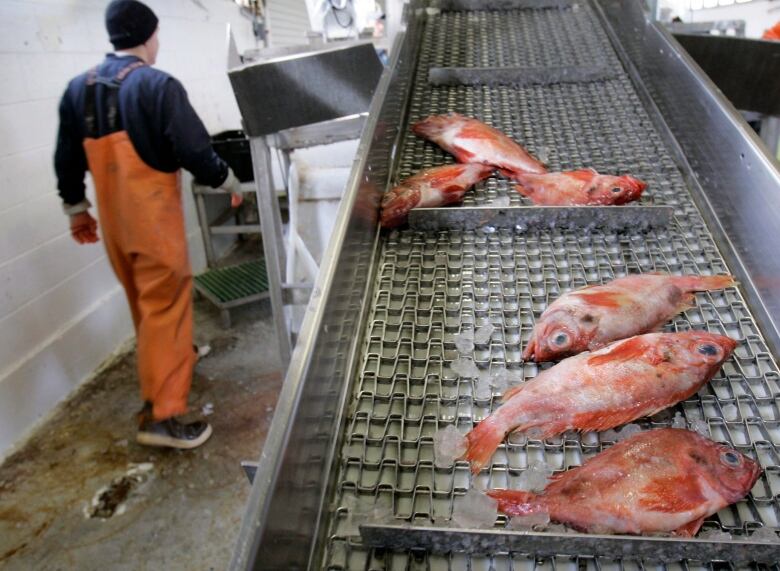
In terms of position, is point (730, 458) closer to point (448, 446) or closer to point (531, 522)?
point (531, 522)

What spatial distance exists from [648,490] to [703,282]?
66 cm

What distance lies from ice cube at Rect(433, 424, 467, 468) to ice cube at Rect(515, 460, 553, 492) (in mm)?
113

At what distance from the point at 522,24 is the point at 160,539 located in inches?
125

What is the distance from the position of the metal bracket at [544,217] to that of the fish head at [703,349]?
518 millimetres

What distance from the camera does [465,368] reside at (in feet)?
3.92

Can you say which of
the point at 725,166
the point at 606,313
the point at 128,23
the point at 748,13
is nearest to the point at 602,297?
the point at 606,313

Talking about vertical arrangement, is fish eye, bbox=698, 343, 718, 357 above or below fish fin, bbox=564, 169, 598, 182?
below

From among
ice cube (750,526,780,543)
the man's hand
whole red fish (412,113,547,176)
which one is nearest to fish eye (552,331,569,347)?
ice cube (750,526,780,543)

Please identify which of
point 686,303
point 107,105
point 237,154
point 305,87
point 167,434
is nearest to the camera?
point 686,303

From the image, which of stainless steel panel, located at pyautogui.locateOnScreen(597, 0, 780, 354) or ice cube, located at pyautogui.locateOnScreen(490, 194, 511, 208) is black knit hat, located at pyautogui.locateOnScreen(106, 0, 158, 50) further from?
stainless steel panel, located at pyautogui.locateOnScreen(597, 0, 780, 354)

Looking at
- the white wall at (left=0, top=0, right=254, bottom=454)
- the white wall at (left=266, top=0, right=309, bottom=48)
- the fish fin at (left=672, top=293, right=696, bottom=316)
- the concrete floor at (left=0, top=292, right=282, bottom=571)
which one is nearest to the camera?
the fish fin at (left=672, top=293, right=696, bottom=316)

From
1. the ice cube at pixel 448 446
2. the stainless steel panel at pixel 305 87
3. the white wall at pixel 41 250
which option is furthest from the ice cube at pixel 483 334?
the white wall at pixel 41 250

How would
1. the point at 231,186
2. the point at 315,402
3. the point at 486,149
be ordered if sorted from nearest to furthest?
the point at 315,402 → the point at 486,149 → the point at 231,186

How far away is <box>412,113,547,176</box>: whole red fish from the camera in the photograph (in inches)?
71.6
